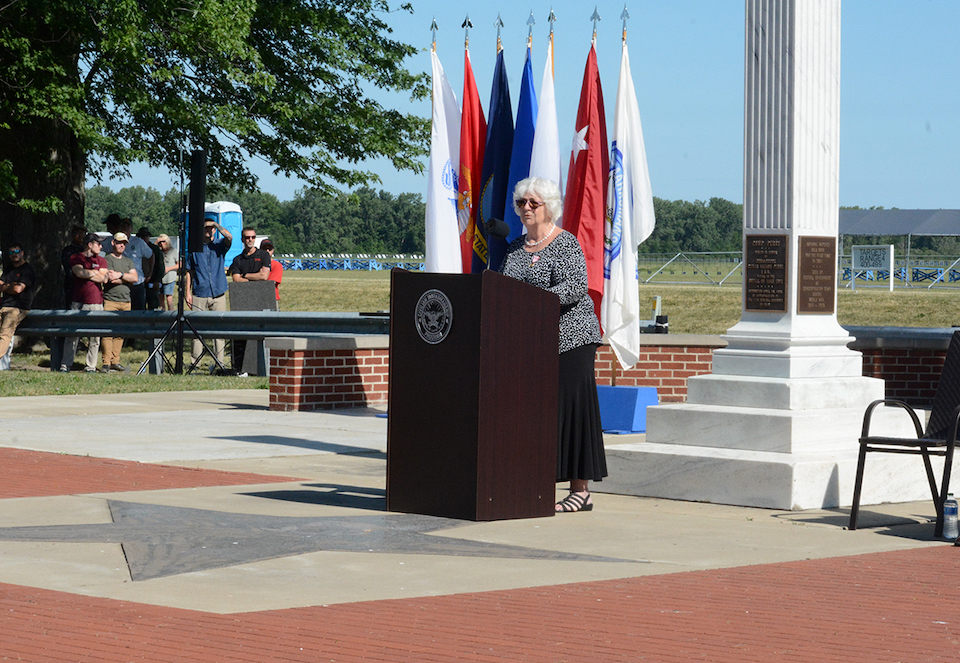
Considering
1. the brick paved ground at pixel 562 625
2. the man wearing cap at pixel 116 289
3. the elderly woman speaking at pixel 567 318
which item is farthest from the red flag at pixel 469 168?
the man wearing cap at pixel 116 289

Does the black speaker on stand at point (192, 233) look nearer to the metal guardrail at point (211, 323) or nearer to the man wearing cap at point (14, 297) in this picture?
the metal guardrail at point (211, 323)

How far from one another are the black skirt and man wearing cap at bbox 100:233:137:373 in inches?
517

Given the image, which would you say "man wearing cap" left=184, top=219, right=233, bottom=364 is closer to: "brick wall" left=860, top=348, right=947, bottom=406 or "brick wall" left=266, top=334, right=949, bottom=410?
"brick wall" left=266, top=334, right=949, bottom=410

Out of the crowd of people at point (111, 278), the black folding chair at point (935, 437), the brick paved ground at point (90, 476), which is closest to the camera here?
the black folding chair at point (935, 437)

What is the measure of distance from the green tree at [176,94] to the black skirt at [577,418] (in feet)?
44.1

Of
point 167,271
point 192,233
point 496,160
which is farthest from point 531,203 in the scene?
point 167,271

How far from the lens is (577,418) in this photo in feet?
25.6

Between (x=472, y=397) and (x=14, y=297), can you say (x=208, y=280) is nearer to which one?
(x=14, y=297)

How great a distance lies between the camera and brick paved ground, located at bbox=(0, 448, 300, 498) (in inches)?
329

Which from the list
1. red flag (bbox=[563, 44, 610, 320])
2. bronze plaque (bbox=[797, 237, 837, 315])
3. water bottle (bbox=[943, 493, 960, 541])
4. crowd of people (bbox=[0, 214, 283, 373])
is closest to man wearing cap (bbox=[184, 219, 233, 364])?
crowd of people (bbox=[0, 214, 283, 373])

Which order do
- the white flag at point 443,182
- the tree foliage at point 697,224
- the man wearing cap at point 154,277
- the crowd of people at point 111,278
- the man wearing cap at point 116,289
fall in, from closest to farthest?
1. the white flag at point 443,182
2. the crowd of people at point 111,278
3. the man wearing cap at point 116,289
4. the man wearing cap at point 154,277
5. the tree foliage at point 697,224

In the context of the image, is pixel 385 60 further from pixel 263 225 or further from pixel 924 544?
pixel 263 225

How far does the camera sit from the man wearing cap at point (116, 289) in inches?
781

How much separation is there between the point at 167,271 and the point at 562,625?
2002cm
